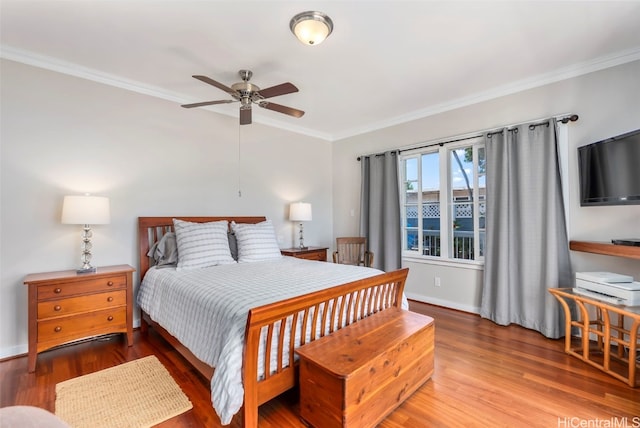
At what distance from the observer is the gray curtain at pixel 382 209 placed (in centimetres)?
417

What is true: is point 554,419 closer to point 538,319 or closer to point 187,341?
point 538,319

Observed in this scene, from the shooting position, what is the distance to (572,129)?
2.82 m

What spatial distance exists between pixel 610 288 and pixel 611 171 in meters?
0.96

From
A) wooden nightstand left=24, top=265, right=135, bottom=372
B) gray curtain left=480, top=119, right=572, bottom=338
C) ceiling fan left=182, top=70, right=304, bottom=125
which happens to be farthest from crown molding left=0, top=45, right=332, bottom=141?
gray curtain left=480, top=119, right=572, bottom=338

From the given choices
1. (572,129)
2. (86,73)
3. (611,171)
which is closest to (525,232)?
(611,171)

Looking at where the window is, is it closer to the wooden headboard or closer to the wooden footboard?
the wooden footboard

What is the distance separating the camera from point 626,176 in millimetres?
2299

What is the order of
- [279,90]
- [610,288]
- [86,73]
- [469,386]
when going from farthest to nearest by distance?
1. [86,73]
2. [279,90]
3. [610,288]
4. [469,386]

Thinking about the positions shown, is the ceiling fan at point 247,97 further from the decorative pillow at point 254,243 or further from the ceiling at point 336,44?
the decorative pillow at point 254,243

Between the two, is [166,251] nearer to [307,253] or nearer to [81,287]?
[81,287]

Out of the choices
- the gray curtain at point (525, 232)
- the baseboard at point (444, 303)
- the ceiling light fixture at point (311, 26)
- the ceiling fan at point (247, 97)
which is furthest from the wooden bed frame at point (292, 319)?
the ceiling light fixture at point (311, 26)

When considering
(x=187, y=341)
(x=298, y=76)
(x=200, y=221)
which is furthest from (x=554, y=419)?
(x=200, y=221)

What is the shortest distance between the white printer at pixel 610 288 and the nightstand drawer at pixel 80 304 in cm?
396

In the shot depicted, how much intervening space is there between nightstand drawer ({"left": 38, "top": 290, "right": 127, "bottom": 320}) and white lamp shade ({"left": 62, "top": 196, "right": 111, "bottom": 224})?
64cm
